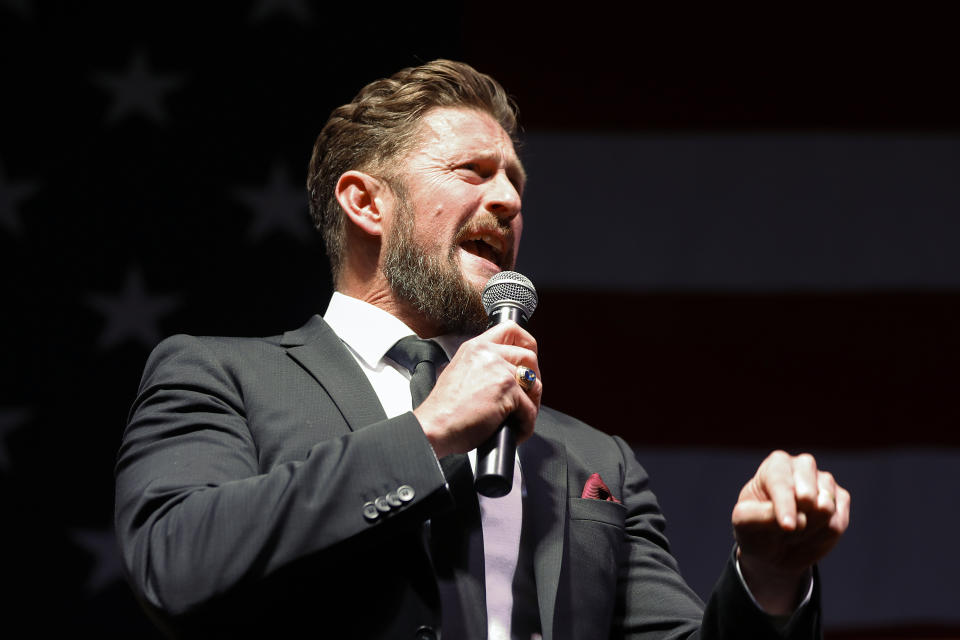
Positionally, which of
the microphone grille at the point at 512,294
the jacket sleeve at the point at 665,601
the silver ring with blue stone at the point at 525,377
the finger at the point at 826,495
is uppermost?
the microphone grille at the point at 512,294

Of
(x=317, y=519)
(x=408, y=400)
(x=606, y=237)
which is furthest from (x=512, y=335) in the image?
(x=606, y=237)

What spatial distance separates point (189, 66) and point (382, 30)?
51cm

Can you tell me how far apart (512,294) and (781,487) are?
0.52 m

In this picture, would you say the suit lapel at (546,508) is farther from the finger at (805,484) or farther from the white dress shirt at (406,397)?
the finger at (805,484)

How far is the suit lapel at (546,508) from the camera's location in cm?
144

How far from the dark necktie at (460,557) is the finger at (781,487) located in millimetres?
404

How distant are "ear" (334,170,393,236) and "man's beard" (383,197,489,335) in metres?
0.10

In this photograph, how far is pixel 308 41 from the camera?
8.95 ft

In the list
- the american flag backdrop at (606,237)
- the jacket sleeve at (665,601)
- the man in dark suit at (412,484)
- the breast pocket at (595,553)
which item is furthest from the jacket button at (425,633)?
the american flag backdrop at (606,237)

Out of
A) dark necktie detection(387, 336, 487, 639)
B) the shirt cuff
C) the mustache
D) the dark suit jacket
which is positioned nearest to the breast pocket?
the dark suit jacket

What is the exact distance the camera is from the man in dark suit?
4.02 ft

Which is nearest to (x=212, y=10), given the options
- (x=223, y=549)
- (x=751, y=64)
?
(x=751, y=64)

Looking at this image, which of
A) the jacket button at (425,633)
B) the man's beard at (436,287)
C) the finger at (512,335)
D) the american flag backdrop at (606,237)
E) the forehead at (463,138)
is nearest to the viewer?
the jacket button at (425,633)

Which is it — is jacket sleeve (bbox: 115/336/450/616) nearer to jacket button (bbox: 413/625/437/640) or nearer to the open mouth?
jacket button (bbox: 413/625/437/640)
